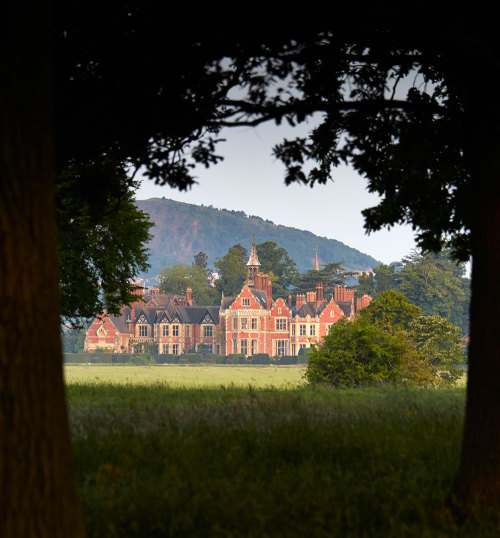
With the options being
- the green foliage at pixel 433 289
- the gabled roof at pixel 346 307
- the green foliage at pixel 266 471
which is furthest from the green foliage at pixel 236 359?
the green foliage at pixel 266 471

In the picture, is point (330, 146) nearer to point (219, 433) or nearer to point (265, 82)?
point (265, 82)

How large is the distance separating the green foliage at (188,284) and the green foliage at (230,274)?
238cm

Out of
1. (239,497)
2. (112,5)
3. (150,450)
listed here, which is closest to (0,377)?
(239,497)

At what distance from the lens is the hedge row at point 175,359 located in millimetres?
111438

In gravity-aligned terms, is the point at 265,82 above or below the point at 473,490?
above

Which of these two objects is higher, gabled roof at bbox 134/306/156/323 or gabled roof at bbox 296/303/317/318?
gabled roof at bbox 296/303/317/318

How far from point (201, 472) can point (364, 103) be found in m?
4.84

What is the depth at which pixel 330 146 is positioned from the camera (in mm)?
11328

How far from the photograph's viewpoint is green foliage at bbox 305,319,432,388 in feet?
108

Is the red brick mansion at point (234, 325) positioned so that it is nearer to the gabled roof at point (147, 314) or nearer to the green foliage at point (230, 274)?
the gabled roof at point (147, 314)

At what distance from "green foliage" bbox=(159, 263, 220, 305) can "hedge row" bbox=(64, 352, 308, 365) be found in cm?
3025

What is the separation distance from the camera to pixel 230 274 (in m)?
148

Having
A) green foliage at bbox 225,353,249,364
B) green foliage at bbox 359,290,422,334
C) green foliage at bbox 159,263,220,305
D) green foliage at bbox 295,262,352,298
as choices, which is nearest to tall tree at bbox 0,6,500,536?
green foliage at bbox 359,290,422,334

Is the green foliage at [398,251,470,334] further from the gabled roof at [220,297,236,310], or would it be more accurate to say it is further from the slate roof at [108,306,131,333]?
the slate roof at [108,306,131,333]
